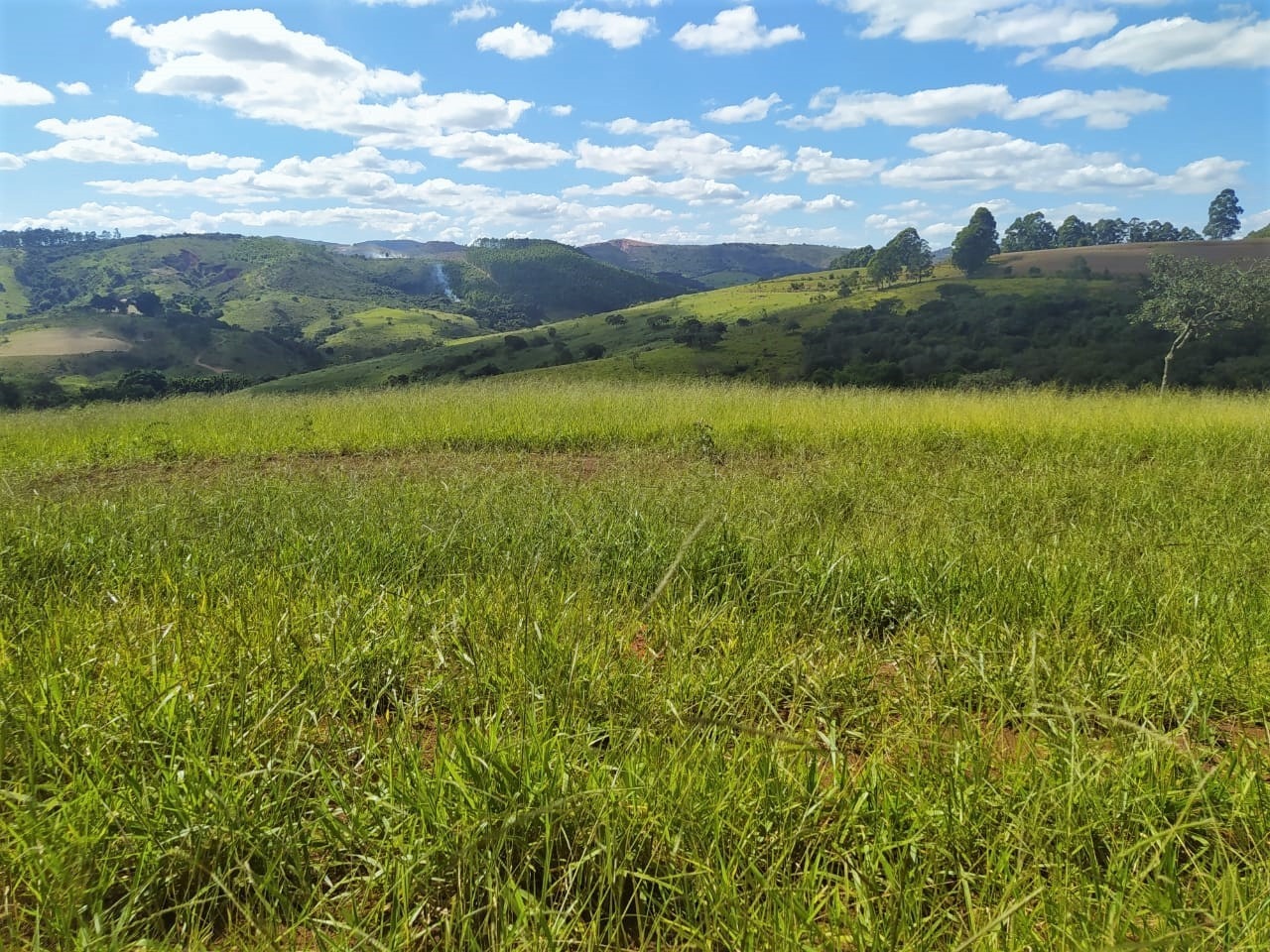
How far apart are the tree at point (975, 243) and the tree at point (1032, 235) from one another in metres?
21.6

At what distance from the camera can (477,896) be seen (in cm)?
150

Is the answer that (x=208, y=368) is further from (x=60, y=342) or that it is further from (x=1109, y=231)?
(x=1109, y=231)

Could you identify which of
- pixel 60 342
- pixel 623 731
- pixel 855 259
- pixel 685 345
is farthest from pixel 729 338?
pixel 60 342

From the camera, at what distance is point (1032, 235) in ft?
388

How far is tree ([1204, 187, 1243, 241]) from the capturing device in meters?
99.9

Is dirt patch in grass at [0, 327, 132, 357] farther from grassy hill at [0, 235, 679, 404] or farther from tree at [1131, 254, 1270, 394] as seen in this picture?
tree at [1131, 254, 1270, 394]

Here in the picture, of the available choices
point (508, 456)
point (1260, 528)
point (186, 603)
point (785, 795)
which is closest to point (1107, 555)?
point (1260, 528)

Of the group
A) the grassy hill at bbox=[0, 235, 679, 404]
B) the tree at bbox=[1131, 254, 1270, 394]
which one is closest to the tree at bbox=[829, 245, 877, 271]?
the grassy hill at bbox=[0, 235, 679, 404]

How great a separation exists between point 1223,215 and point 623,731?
5423 inches

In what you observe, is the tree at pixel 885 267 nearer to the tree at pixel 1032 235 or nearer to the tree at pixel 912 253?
the tree at pixel 912 253

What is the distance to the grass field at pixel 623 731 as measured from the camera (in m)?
1.46

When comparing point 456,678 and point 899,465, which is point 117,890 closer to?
point 456,678

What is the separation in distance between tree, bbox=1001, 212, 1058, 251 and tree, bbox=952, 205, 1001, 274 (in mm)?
21587

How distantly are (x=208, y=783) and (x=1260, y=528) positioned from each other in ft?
21.1
